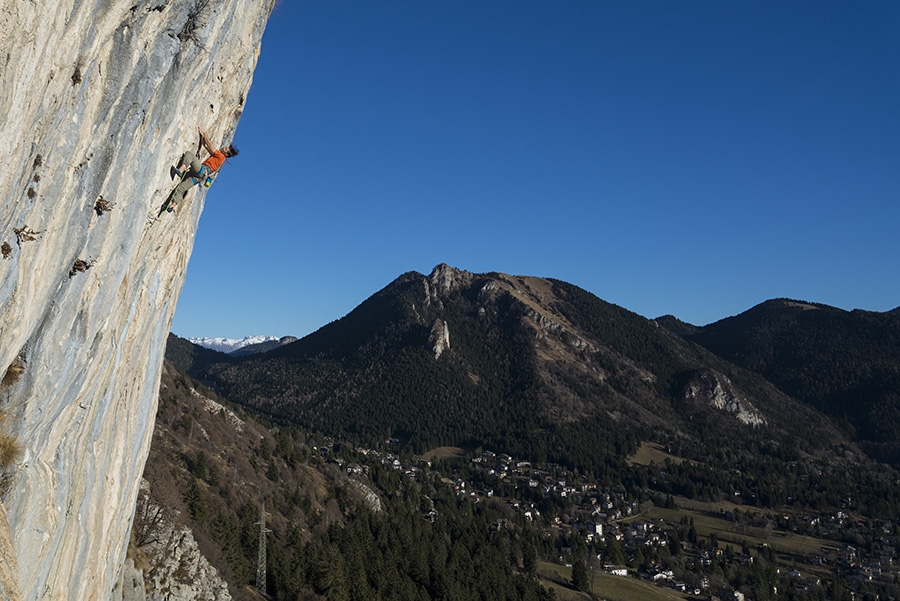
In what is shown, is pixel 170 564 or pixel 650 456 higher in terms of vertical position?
pixel 650 456

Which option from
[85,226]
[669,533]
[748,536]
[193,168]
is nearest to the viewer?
[85,226]

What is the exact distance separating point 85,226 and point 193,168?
9.96 feet

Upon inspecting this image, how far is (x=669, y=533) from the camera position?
383 ft

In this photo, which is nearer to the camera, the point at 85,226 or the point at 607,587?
the point at 85,226

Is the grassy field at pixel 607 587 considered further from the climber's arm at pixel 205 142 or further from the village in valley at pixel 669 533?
the climber's arm at pixel 205 142

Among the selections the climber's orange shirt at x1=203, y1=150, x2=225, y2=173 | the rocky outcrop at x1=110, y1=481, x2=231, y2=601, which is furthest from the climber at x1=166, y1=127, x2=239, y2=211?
the rocky outcrop at x1=110, y1=481, x2=231, y2=601

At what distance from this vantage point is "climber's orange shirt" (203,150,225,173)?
12.6m

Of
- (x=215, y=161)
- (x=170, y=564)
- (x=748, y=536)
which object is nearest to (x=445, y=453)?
(x=748, y=536)

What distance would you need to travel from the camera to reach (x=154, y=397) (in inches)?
635

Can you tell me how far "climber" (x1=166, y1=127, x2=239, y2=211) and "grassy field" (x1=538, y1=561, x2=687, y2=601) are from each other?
74.6 meters

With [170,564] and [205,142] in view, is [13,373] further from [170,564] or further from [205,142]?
[170,564]

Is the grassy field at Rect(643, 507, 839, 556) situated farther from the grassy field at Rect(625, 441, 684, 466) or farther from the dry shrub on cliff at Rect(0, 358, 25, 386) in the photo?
the dry shrub on cliff at Rect(0, 358, 25, 386)

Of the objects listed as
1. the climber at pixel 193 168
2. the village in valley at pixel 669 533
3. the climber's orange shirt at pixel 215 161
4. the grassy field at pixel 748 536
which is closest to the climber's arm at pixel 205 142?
the climber at pixel 193 168

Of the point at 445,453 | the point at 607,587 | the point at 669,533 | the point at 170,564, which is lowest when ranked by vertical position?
the point at 607,587
